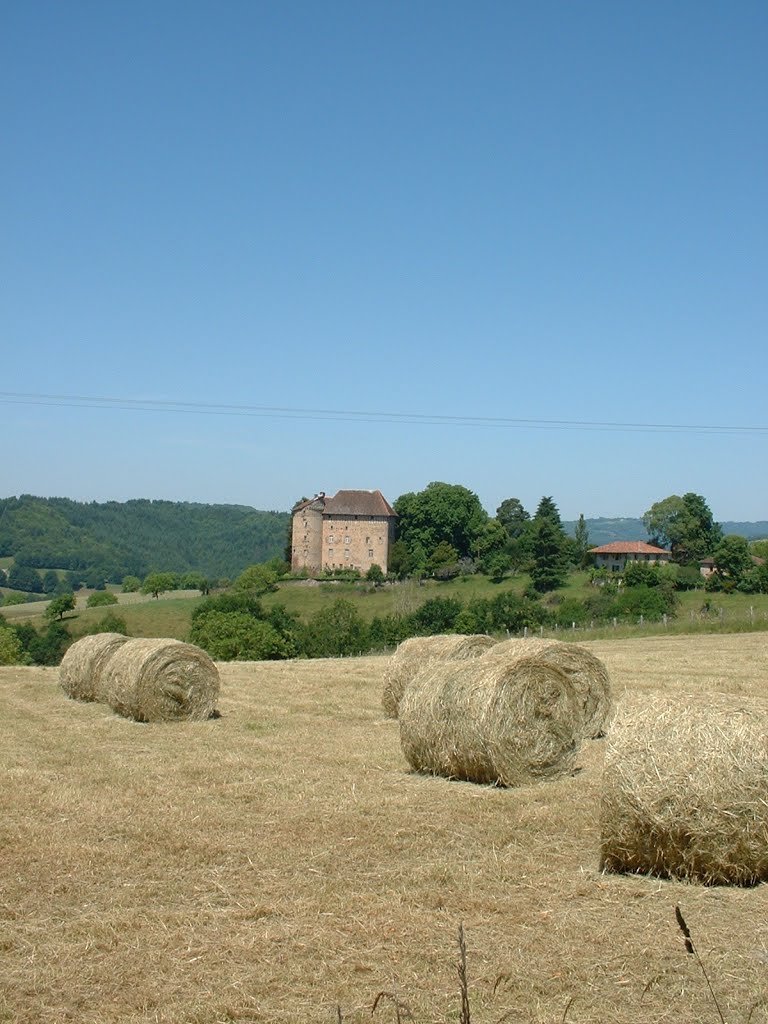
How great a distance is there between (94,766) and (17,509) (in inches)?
6703

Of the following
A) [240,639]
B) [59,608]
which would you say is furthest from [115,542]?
[240,639]

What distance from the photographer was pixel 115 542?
577 feet

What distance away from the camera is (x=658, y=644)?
2970 centimetres

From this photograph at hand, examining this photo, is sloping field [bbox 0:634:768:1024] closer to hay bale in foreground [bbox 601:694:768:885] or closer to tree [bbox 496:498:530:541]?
hay bale in foreground [bbox 601:694:768:885]

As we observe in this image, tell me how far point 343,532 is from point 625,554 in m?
26.6

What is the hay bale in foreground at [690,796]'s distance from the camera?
23.0 ft

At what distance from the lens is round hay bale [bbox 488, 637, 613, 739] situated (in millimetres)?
14023

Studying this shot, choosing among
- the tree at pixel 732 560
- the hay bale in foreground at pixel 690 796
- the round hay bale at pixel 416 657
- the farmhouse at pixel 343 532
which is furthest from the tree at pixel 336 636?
the hay bale in foreground at pixel 690 796

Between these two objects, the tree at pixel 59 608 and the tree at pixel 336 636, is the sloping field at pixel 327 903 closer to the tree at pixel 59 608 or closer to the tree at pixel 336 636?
the tree at pixel 336 636

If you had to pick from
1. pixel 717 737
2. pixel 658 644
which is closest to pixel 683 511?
pixel 658 644

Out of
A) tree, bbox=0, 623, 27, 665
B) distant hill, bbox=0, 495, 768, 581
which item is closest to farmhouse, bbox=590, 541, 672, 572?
distant hill, bbox=0, 495, 768, 581

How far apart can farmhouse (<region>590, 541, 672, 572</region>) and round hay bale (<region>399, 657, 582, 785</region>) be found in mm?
85665

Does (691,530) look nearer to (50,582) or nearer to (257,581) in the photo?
(257,581)

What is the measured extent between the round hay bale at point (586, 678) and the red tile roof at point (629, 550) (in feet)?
271
